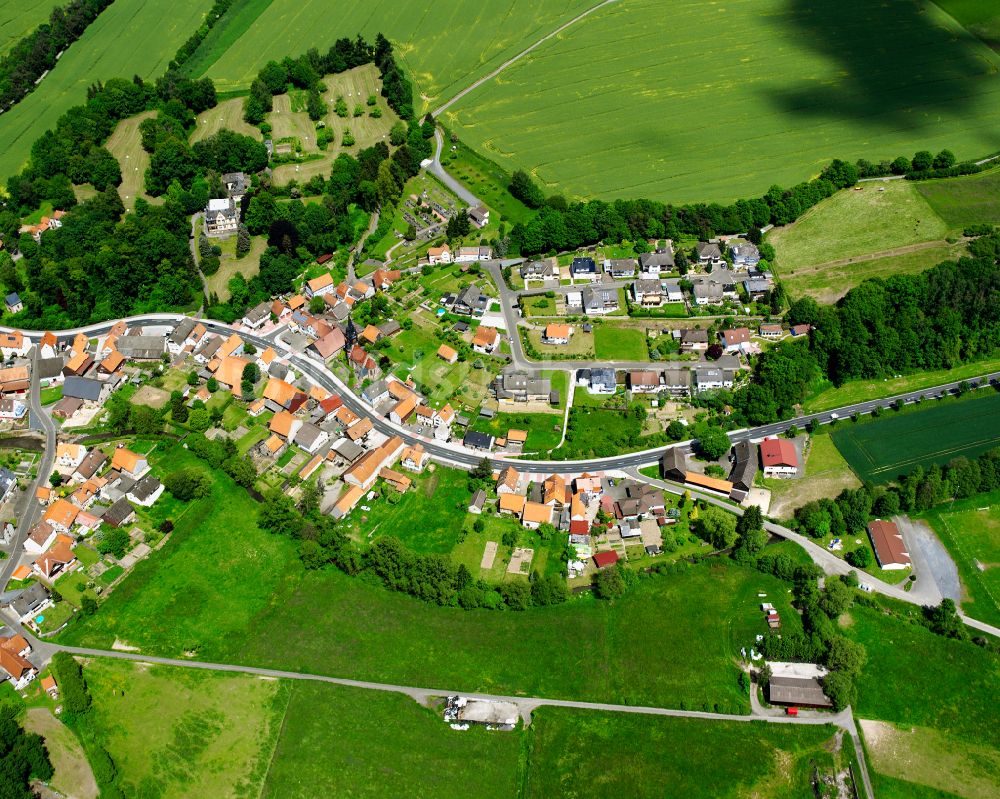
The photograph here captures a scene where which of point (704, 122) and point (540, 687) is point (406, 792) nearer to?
point (540, 687)

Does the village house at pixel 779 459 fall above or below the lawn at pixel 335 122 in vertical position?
below

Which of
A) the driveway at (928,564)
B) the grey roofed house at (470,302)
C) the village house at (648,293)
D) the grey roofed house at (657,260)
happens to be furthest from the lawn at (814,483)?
the grey roofed house at (470,302)

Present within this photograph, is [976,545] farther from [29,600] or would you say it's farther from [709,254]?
[29,600]

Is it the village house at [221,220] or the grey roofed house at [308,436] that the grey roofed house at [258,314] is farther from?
the grey roofed house at [308,436]

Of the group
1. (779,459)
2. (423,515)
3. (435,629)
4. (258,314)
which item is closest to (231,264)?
(258,314)

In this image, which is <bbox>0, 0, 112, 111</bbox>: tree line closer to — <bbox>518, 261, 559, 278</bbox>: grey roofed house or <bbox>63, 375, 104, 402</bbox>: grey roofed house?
<bbox>63, 375, 104, 402</bbox>: grey roofed house

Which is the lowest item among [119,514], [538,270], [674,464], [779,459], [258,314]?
[779,459]
